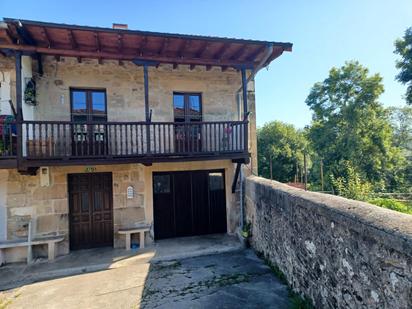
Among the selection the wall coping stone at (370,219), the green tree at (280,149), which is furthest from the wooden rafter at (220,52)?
the green tree at (280,149)

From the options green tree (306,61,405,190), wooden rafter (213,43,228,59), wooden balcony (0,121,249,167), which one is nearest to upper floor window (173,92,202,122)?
wooden balcony (0,121,249,167)

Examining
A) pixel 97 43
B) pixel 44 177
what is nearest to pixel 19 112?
pixel 44 177

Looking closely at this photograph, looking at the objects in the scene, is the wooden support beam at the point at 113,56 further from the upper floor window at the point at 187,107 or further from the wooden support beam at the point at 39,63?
the upper floor window at the point at 187,107

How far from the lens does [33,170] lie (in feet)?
20.3

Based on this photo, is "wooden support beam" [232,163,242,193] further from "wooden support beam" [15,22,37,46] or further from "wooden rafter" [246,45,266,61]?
"wooden support beam" [15,22,37,46]

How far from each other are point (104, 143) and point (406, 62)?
693 inches

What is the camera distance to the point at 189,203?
7891 millimetres

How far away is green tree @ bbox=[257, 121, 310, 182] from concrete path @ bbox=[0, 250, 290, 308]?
1803 centimetres

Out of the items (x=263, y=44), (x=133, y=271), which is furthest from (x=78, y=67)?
(x=133, y=271)

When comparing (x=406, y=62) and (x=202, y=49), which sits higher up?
(x=406, y=62)

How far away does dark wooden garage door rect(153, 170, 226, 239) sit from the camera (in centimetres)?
770

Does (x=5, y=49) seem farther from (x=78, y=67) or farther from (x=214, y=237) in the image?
(x=214, y=237)

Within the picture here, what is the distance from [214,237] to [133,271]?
2.84 m

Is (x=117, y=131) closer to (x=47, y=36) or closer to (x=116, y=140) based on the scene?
(x=116, y=140)
